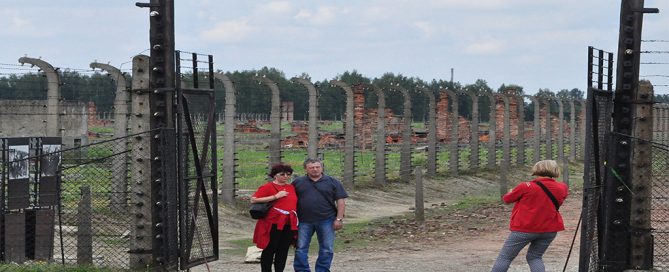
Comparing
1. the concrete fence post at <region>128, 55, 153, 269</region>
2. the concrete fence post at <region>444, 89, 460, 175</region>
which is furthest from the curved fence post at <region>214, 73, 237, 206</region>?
the concrete fence post at <region>444, 89, 460, 175</region>

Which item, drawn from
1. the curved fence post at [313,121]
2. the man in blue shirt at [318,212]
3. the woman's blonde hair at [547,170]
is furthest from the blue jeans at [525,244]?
the curved fence post at [313,121]

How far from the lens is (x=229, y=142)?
2306 cm

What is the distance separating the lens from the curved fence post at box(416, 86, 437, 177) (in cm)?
3206

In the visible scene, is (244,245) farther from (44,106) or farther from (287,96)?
(287,96)

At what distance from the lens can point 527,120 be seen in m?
46.3

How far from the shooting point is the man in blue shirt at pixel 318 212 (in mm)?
13797

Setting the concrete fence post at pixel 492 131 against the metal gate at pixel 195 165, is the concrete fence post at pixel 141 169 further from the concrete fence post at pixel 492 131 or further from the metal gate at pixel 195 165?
the concrete fence post at pixel 492 131

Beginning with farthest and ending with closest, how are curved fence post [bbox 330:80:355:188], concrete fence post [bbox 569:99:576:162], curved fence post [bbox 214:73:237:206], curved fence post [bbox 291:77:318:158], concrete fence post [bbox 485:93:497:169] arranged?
concrete fence post [bbox 569:99:576:162] < concrete fence post [bbox 485:93:497:169] < curved fence post [bbox 330:80:355:188] < curved fence post [bbox 291:77:318:158] < curved fence post [bbox 214:73:237:206]

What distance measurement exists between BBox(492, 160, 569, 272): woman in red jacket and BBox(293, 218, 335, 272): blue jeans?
6.24ft

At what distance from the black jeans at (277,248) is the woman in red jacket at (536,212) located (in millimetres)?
2306

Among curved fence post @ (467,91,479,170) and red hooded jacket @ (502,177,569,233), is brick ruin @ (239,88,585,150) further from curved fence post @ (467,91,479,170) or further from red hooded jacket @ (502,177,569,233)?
red hooded jacket @ (502,177,569,233)

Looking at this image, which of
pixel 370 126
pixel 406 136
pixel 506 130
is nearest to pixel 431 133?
pixel 406 136

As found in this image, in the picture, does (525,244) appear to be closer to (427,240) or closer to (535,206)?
(535,206)

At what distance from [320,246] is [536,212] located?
249cm
